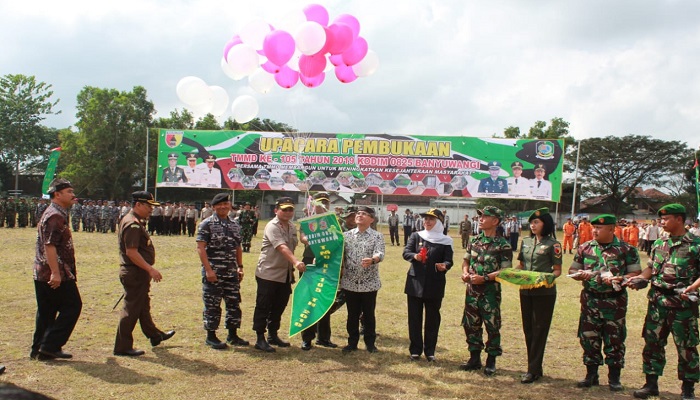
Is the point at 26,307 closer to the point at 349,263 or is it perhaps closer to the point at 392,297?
the point at 349,263

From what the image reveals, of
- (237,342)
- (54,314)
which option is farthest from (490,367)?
(54,314)

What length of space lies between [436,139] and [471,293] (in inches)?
730

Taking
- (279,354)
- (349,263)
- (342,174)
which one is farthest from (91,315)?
(342,174)

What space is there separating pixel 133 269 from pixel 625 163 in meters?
53.9

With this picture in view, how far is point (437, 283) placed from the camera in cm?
553

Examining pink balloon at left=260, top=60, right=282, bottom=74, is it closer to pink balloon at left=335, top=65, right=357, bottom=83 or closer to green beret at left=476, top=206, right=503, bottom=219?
pink balloon at left=335, top=65, right=357, bottom=83

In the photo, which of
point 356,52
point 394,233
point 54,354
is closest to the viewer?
point 54,354

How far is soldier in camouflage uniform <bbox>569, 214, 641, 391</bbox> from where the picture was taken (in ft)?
15.6

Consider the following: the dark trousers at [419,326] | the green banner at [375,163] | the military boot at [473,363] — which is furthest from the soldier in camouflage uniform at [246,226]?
the military boot at [473,363]

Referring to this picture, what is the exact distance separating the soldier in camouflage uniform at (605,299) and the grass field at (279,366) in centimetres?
29

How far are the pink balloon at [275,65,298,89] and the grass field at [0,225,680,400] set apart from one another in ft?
11.2

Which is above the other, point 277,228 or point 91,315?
point 277,228

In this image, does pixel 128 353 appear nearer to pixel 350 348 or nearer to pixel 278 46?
pixel 350 348

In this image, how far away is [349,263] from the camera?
585 cm
